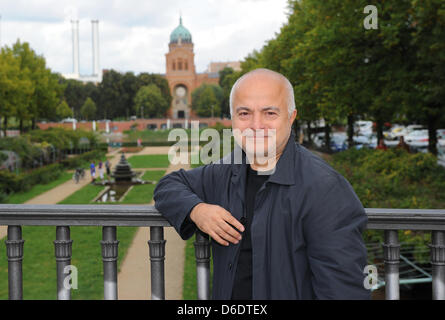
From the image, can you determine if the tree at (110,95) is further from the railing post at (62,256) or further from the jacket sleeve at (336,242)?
the jacket sleeve at (336,242)

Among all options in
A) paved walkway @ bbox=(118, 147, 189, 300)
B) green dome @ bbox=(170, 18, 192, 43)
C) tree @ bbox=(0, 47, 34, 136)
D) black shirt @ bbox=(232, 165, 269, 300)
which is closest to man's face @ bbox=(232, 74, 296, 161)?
black shirt @ bbox=(232, 165, 269, 300)

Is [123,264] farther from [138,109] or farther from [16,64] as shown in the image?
[138,109]

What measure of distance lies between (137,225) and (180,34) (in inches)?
4410

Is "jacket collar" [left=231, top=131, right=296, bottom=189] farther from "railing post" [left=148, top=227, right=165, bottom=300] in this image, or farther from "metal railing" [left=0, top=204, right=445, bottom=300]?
"railing post" [left=148, top=227, right=165, bottom=300]

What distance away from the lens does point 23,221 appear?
10.00ft

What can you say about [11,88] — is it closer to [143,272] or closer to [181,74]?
[143,272]

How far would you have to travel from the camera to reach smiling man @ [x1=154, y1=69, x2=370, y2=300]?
7.32 ft

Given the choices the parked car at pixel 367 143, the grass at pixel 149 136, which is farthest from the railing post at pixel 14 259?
the grass at pixel 149 136

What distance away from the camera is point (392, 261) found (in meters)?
2.91

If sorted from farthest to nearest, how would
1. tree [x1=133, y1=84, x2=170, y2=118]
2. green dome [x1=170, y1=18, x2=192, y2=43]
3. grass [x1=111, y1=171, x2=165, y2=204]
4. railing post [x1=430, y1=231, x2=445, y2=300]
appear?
green dome [x1=170, y1=18, x2=192, y2=43], tree [x1=133, y1=84, x2=170, y2=118], grass [x1=111, y1=171, x2=165, y2=204], railing post [x1=430, y1=231, x2=445, y2=300]

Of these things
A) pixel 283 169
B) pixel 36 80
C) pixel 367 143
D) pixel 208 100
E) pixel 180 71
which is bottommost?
pixel 367 143

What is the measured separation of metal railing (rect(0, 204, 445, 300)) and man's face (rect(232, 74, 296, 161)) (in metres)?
0.73

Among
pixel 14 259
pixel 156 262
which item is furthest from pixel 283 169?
pixel 14 259
